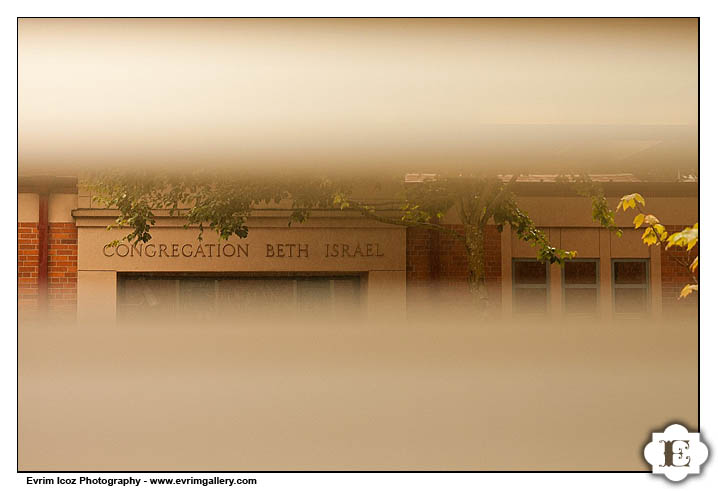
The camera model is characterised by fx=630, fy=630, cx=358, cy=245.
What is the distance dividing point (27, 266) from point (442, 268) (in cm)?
156

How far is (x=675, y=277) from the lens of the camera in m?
2.44

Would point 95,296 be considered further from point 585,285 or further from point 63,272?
point 585,285

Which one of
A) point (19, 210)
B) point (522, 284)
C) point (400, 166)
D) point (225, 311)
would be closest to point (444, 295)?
point (522, 284)

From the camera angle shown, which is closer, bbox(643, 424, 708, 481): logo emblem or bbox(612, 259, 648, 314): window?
bbox(643, 424, 708, 481): logo emblem

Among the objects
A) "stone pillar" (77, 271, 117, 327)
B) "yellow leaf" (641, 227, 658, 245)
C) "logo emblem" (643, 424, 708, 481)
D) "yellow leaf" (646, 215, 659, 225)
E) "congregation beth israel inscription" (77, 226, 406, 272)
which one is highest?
"yellow leaf" (646, 215, 659, 225)

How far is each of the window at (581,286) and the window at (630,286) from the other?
0.25 ft

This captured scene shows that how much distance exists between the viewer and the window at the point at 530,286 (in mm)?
2465

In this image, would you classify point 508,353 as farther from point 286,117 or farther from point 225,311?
point 286,117

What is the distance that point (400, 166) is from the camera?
8.27 feet

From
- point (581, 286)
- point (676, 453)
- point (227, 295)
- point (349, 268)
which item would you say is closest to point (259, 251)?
point (227, 295)

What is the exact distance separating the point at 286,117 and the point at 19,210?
Result: 3.46 feet

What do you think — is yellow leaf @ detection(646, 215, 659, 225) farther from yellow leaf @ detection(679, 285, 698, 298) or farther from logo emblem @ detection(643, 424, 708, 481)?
logo emblem @ detection(643, 424, 708, 481)

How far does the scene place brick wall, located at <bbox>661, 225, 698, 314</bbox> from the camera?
240cm

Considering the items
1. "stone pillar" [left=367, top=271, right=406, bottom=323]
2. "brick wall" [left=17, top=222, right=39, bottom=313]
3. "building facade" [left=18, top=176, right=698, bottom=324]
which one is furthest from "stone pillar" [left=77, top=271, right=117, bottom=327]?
"stone pillar" [left=367, top=271, right=406, bottom=323]
